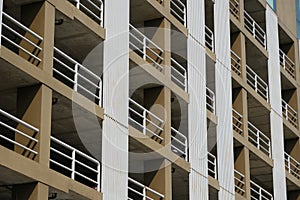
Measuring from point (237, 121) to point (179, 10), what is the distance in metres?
6.46

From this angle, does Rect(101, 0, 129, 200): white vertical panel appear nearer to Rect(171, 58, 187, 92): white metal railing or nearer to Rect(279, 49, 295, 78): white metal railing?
Rect(171, 58, 187, 92): white metal railing

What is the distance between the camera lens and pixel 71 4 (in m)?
33.5

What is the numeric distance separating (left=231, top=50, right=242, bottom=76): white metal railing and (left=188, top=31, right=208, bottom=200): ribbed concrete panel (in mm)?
4931

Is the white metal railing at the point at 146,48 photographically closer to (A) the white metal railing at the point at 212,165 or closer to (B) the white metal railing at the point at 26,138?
(A) the white metal railing at the point at 212,165

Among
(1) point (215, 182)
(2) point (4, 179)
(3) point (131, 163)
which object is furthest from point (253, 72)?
(2) point (4, 179)

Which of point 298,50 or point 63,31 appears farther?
point 298,50

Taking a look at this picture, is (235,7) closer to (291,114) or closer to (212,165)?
(291,114)

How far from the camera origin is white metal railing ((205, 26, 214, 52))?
44.8 m

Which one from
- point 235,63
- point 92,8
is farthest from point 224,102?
point 92,8

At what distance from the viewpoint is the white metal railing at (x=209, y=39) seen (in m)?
44.8

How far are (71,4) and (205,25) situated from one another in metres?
13.4

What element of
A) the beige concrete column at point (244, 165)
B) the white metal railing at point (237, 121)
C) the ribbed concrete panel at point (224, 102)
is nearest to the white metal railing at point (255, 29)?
the ribbed concrete panel at point (224, 102)

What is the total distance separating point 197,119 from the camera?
135ft

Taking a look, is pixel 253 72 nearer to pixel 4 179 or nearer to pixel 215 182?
pixel 215 182
